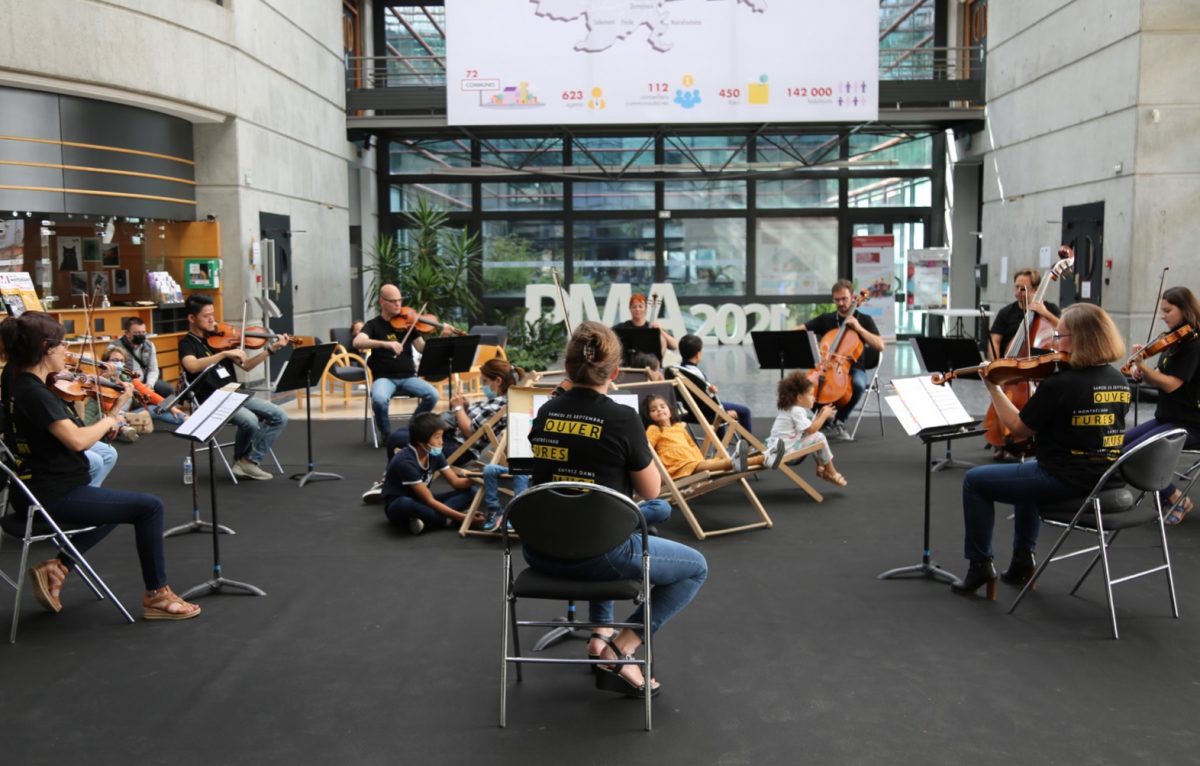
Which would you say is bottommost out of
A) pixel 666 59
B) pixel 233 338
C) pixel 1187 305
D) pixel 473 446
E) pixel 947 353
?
pixel 473 446

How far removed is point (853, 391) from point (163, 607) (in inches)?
245

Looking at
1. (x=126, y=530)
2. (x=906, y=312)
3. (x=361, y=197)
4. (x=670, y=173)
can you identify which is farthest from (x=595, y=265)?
(x=126, y=530)

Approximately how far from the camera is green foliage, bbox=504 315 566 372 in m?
13.4

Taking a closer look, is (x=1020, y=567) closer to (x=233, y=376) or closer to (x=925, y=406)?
(x=925, y=406)

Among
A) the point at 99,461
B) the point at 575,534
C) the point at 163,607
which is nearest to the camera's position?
the point at 575,534

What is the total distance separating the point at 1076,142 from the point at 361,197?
36.1ft

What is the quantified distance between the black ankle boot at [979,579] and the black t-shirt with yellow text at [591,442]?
2066 mm

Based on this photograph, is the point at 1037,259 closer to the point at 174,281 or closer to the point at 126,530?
the point at 174,281

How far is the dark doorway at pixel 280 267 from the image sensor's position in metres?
12.6

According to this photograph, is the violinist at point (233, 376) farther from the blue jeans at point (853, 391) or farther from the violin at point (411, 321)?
the blue jeans at point (853, 391)

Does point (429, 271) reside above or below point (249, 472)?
above

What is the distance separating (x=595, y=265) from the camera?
61.3ft

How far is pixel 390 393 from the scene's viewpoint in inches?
340

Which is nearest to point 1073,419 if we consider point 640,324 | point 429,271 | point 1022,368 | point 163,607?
point 1022,368
